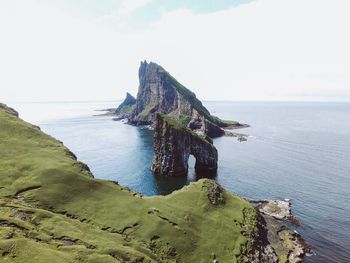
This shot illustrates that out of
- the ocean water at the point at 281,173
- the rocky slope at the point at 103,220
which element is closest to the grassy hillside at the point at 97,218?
the rocky slope at the point at 103,220

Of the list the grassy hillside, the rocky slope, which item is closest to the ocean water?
the rocky slope

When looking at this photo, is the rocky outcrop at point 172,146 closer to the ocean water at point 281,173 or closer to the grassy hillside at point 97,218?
the ocean water at point 281,173

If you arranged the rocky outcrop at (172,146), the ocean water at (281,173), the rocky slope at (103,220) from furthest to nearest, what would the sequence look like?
the rocky outcrop at (172,146), the ocean water at (281,173), the rocky slope at (103,220)

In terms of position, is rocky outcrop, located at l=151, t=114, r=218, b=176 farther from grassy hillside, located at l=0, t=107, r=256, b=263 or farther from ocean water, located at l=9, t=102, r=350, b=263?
grassy hillside, located at l=0, t=107, r=256, b=263

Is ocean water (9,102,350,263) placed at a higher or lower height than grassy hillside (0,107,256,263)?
lower

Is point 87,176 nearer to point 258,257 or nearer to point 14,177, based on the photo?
point 14,177

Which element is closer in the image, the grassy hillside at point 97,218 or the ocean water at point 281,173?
the grassy hillside at point 97,218

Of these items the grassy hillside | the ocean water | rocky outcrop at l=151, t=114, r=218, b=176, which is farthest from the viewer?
rocky outcrop at l=151, t=114, r=218, b=176
